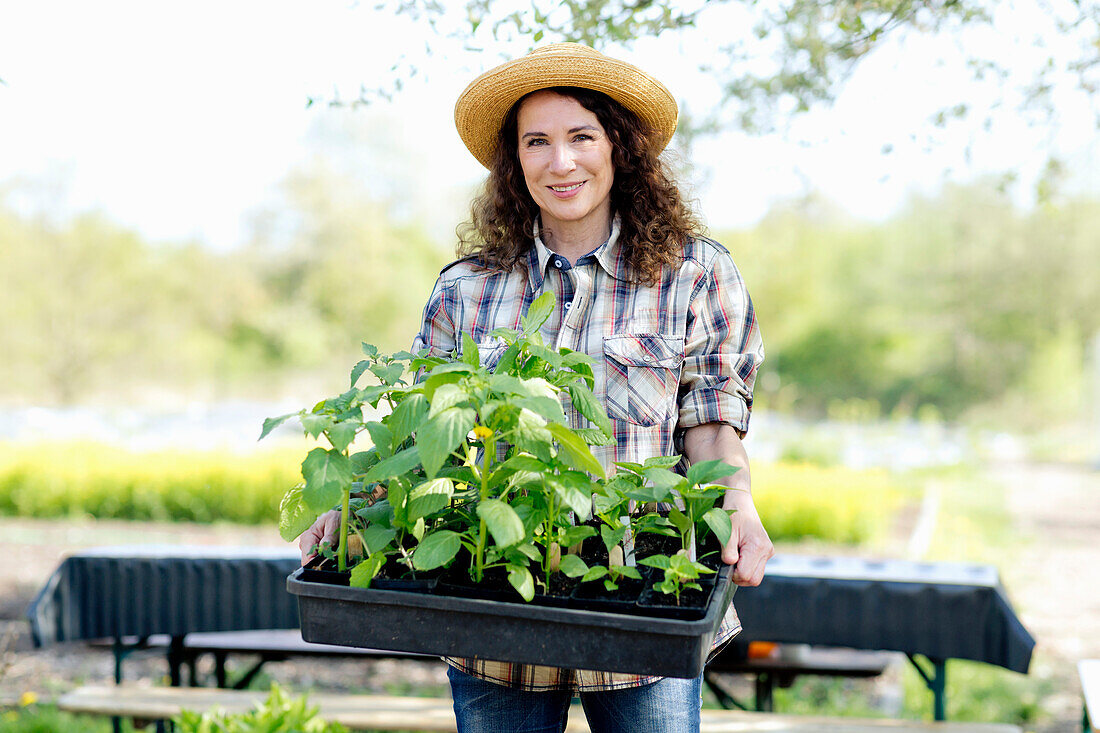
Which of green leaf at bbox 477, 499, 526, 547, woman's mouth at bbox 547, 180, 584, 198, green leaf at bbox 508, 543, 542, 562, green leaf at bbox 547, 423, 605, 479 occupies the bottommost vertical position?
green leaf at bbox 508, 543, 542, 562

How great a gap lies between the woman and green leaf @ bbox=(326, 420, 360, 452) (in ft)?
0.88

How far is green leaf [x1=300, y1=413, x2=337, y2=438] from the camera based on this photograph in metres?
0.94

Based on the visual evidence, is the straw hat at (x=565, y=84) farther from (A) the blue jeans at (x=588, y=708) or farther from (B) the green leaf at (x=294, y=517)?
(A) the blue jeans at (x=588, y=708)

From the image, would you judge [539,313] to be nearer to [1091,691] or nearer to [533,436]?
[533,436]

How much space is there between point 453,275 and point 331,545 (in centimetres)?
52

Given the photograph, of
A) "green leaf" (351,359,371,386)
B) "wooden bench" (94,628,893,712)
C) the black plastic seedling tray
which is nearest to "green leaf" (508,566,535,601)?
the black plastic seedling tray

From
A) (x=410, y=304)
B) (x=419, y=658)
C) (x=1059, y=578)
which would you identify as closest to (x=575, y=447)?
(x=419, y=658)

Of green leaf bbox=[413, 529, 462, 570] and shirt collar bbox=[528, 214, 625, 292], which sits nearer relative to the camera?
green leaf bbox=[413, 529, 462, 570]

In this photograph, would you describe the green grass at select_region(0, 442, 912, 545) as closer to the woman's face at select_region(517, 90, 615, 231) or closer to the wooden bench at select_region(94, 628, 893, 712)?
the wooden bench at select_region(94, 628, 893, 712)

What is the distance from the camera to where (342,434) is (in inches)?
37.4

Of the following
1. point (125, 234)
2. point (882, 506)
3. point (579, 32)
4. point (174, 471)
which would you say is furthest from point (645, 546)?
point (125, 234)

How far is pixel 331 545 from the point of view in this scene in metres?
1.12

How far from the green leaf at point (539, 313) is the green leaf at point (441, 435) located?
203mm

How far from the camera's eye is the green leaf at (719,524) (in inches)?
39.8
